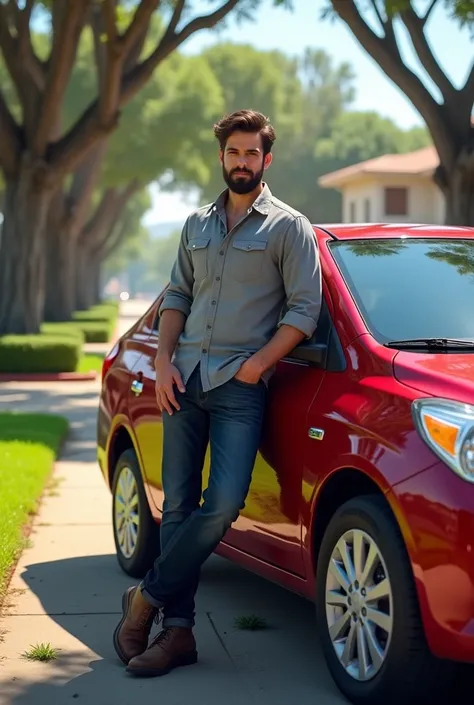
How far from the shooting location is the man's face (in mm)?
5176

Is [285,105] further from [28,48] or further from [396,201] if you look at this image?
[28,48]

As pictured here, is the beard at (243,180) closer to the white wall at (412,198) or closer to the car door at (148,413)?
the car door at (148,413)

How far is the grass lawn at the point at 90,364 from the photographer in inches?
872

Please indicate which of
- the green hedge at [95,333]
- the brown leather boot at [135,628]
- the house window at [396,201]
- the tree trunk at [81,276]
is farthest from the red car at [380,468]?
the house window at [396,201]

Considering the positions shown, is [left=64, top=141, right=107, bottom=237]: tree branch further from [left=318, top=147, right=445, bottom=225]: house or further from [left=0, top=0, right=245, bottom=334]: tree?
[left=318, top=147, right=445, bottom=225]: house

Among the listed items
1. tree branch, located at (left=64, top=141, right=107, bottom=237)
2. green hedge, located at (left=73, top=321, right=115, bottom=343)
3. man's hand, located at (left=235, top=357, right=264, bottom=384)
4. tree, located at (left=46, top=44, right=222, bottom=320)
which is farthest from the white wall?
man's hand, located at (left=235, top=357, right=264, bottom=384)

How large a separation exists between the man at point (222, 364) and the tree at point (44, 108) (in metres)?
14.0

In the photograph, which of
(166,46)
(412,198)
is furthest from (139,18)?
(412,198)

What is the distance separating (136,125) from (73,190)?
11.7m

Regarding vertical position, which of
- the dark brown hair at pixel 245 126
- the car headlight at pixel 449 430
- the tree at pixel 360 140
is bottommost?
the car headlight at pixel 449 430

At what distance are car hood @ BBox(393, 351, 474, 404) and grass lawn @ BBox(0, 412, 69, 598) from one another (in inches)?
102

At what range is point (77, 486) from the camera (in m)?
10.1

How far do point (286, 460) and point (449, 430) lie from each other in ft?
3.24

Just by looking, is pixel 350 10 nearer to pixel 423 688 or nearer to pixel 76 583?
pixel 76 583
